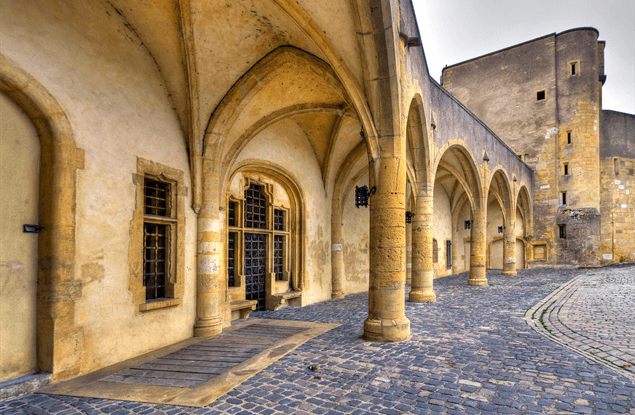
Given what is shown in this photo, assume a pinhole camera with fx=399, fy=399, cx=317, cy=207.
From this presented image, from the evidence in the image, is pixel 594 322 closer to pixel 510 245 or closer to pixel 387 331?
pixel 387 331

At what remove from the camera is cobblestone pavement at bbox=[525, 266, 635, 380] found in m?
4.88

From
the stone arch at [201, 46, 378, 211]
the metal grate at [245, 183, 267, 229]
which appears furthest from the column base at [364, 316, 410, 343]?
the metal grate at [245, 183, 267, 229]

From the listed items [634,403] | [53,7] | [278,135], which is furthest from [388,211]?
[53,7]

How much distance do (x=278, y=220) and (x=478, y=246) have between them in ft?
24.8

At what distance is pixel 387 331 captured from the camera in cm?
564

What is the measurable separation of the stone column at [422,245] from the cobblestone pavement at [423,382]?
319 cm

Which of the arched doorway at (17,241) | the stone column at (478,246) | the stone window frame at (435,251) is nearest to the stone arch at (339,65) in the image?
the arched doorway at (17,241)

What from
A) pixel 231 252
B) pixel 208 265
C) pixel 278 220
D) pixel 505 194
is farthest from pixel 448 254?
pixel 208 265

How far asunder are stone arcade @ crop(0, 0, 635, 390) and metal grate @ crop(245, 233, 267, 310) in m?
0.04

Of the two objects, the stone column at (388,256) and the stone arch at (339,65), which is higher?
the stone arch at (339,65)

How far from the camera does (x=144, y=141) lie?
5.75 metres

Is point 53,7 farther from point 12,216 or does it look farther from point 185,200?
point 185,200

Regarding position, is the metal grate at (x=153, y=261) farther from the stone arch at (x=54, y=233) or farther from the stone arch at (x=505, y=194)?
the stone arch at (x=505, y=194)

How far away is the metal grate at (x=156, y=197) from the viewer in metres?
6.06
